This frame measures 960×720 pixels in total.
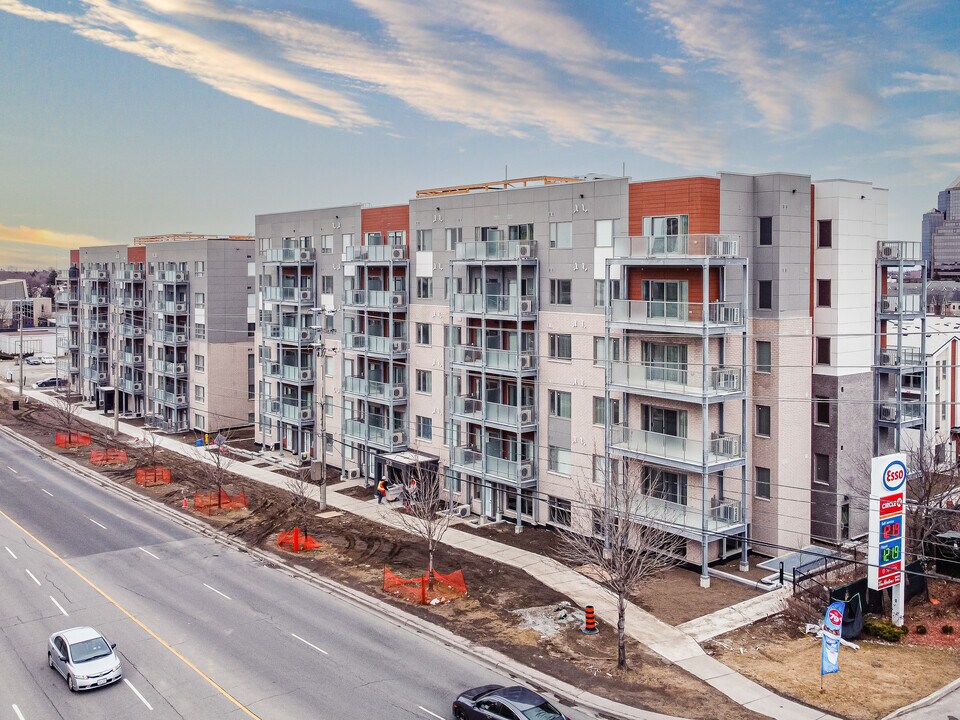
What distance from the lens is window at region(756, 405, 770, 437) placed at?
38.7m

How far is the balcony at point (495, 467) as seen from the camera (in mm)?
43344

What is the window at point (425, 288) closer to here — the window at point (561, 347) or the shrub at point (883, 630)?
the window at point (561, 347)

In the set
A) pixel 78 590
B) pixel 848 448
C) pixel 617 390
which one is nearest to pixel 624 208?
pixel 617 390

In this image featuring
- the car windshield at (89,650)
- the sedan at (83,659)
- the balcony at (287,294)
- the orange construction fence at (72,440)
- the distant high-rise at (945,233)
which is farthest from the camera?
the distant high-rise at (945,233)

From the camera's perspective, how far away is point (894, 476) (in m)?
31.2

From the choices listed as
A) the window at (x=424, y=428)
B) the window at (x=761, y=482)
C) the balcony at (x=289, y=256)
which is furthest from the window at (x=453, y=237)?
the window at (x=761, y=482)

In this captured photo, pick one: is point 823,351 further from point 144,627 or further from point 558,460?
point 144,627

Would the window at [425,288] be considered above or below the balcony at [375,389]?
above

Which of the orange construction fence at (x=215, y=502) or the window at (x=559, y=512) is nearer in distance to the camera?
the window at (x=559, y=512)

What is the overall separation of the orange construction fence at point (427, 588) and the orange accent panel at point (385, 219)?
22631mm

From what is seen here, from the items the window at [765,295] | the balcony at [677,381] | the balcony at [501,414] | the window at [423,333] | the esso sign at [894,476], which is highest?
the window at [765,295]

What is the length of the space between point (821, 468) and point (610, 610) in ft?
47.0

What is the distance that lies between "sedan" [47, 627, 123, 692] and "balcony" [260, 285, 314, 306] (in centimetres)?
3371

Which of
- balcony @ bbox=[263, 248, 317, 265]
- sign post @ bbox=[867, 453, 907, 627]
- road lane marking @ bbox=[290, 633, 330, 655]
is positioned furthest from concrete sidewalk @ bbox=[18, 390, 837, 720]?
balcony @ bbox=[263, 248, 317, 265]
